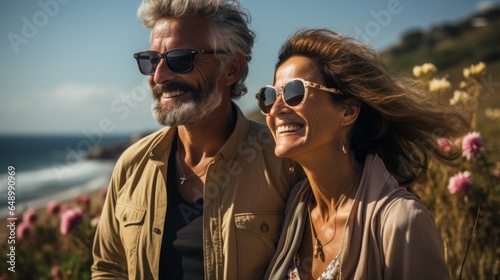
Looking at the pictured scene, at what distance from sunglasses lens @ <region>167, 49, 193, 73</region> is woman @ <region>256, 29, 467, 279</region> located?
1.90 ft

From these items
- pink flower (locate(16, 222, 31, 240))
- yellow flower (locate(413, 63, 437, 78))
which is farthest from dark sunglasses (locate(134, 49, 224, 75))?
pink flower (locate(16, 222, 31, 240))

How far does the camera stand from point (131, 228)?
3.02 m

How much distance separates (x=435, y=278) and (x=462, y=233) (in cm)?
174

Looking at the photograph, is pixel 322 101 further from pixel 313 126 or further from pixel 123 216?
pixel 123 216

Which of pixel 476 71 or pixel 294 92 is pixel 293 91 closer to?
pixel 294 92

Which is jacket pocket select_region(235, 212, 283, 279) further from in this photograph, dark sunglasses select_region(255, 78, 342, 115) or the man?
dark sunglasses select_region(255, 78, 342, 115)

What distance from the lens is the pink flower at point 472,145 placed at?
373 centimetres

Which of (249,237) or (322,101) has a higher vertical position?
(322,101)

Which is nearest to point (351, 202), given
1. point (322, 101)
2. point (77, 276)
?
point (322, 101)

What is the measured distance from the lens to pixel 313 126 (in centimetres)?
248

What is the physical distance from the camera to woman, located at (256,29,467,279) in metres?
2.37

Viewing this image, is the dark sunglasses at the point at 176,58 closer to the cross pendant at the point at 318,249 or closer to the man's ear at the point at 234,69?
the man's ear at the point at 234,69

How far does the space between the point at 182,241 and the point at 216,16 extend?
1.36 m

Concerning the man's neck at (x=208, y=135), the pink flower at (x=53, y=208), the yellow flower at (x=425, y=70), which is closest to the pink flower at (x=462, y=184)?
the yellow flower at (x=425, y=70)
